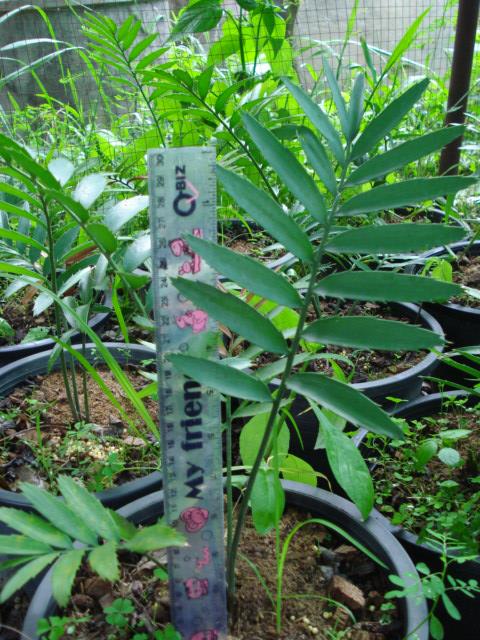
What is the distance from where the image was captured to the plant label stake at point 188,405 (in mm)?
602

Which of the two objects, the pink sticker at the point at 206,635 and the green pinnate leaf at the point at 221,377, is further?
the pink sticker at the point at 206,635

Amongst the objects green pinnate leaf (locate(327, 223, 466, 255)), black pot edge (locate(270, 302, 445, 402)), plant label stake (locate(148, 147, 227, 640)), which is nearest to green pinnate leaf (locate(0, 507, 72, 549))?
plant label stake (locate(148, 147, 227, 640))

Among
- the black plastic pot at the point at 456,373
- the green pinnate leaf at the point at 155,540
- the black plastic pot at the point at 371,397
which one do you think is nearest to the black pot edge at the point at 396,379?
the black plastic pot at the point at 371,397

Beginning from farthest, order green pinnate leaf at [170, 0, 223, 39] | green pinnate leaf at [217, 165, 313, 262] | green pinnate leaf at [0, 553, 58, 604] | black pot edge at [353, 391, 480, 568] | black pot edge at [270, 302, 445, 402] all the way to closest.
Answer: green pinnate leaf at [170, 0, 223, 39]
black pot edge at [270, 302, 445, 402]
black pot edge at [353, 391, 480, 568]
green pinnate leaf at [217, 165, 313, 262]
green pinnate leaf at [0, 553, 58, 604]

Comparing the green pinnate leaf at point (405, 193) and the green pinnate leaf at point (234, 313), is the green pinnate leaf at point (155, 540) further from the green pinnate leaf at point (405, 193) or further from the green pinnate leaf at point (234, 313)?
the green pinnate leaf at point (405, 193)

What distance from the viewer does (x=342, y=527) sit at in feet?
2.93

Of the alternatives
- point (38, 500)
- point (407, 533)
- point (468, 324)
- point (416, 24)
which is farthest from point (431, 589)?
point (416, 24)

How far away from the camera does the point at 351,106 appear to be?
65 cm

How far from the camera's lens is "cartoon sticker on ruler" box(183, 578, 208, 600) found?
703mm

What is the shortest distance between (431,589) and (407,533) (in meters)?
0.21

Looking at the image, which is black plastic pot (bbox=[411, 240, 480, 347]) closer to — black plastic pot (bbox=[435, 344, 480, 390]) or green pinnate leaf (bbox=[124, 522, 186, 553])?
black plastic pot (bbox=[435, 344, 480, 390])

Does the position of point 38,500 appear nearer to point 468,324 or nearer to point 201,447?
point 201,447

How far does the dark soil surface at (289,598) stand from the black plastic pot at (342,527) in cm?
4

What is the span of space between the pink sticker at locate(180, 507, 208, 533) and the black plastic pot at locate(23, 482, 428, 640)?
0.18 meters
